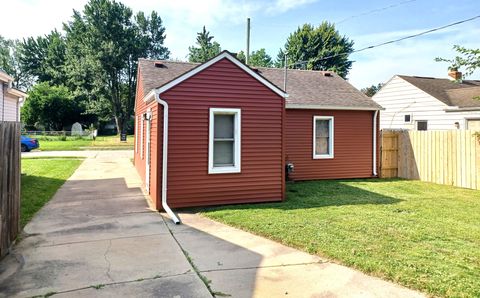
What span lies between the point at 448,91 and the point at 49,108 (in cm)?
4110

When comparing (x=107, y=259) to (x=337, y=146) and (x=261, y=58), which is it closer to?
(x=337, y=146)

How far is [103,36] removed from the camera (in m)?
38.2

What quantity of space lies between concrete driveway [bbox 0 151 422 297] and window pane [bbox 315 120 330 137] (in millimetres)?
6856

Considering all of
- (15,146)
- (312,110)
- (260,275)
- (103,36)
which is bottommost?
(260,275)

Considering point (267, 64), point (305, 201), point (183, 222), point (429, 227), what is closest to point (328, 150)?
point (305, 201)

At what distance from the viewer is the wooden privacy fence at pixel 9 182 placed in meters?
4.70

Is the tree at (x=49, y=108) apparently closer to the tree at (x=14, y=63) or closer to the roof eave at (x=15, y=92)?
the tree at (x=14, y=63)

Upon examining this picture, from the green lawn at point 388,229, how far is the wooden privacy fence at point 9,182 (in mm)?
3431

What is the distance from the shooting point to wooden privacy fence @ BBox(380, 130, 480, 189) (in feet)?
35.1

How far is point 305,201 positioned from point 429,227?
2.96 meters

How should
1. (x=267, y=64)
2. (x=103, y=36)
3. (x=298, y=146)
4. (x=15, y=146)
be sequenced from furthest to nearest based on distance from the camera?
(x=267, y=64) < (x=103, y=36) < (x=298, y=146) < (x=15, y=146)

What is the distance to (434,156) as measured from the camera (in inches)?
465

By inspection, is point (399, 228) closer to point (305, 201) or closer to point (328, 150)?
point (305, 201)

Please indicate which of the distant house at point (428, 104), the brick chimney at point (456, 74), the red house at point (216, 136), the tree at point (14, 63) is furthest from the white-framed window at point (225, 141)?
the tree at point (14, 63)
